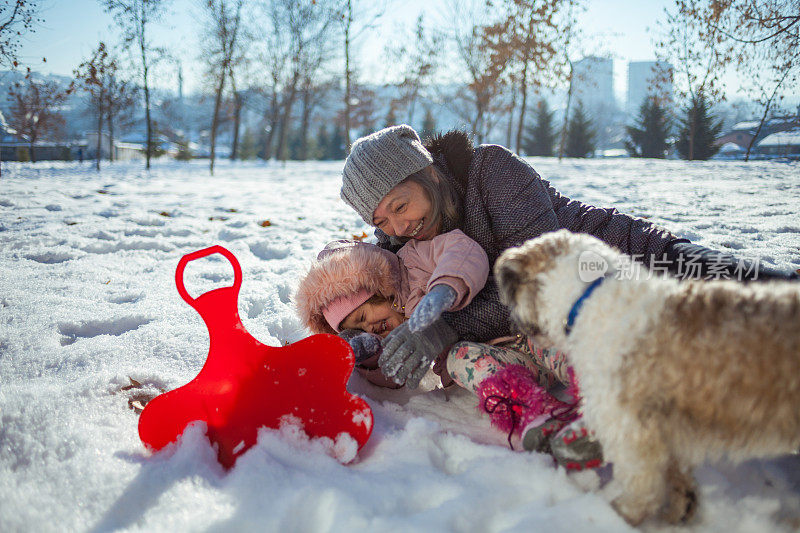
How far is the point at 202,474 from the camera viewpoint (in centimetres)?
153

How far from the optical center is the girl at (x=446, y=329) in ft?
5.50

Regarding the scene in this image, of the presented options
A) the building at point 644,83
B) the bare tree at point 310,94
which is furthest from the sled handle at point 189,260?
the bare tree at point 310,94

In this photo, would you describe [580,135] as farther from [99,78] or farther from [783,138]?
[99,78]

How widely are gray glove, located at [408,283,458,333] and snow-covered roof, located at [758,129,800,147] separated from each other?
30.0ft

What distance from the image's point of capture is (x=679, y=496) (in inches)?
50.4

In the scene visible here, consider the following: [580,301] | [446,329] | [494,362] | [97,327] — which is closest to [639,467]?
[580,301]

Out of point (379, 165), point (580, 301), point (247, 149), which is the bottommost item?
point (580, 301)

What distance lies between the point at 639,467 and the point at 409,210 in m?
1.47

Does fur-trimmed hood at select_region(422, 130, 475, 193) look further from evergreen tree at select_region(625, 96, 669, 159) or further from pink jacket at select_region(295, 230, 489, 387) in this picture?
evergreen tree at select_region(625, 96, 669, 159)

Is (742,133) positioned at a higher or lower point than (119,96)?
lower

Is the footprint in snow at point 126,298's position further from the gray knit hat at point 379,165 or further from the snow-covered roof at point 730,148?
the snow-covered roof at point 730,148

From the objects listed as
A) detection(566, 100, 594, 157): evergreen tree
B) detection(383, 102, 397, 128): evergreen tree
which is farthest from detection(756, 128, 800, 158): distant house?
detection(383, 102, 397, 128): evergreen tree

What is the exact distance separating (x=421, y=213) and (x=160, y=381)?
1515 millimetres

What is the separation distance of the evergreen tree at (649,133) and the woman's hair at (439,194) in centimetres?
1883
